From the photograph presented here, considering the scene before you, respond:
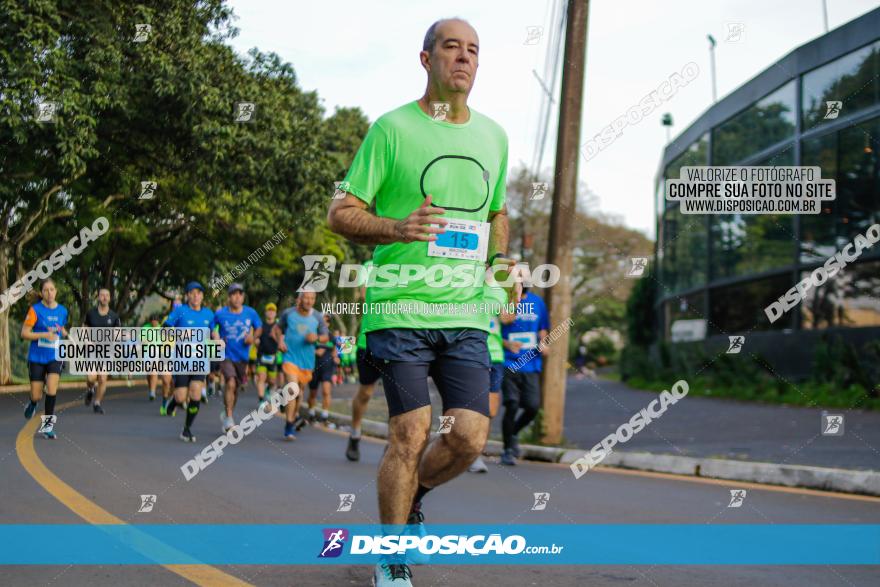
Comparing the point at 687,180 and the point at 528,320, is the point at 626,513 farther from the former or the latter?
the point at 687,180

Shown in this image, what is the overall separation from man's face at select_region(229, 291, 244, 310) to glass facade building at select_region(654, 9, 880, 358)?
32.5 ft

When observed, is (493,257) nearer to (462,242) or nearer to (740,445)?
(462,242)

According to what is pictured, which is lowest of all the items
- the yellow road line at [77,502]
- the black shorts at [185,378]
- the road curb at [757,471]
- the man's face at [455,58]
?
the yellow road line at [77,502]

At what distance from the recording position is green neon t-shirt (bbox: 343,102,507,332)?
4.23 m

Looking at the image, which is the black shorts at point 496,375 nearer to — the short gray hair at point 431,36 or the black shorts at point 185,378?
the black shorts at point 185,378

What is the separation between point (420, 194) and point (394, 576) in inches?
57.5

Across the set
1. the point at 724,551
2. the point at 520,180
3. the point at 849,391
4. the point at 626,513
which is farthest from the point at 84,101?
the point at 520,180

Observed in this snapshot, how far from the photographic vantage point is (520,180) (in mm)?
50281

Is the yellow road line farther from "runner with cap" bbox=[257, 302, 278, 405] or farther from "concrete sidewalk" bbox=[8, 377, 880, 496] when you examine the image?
"concrete sidewalk" bbox=[8, 377, 880, 496]

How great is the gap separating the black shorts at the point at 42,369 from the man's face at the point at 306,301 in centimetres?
289

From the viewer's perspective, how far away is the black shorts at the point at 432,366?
4141 mm

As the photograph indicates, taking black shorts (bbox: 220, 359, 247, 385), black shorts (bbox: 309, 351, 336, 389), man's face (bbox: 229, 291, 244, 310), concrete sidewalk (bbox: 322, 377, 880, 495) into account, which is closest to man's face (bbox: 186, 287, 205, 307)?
man's face (bbox: 229, 291, 244, 310)

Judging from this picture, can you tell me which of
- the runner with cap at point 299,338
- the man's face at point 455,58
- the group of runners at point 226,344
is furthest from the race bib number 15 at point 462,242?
the runner with cap at point 299,338

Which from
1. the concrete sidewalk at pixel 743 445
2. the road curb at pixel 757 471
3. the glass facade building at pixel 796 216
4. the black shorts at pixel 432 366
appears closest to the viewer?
the black shorts at pixel 432 366
